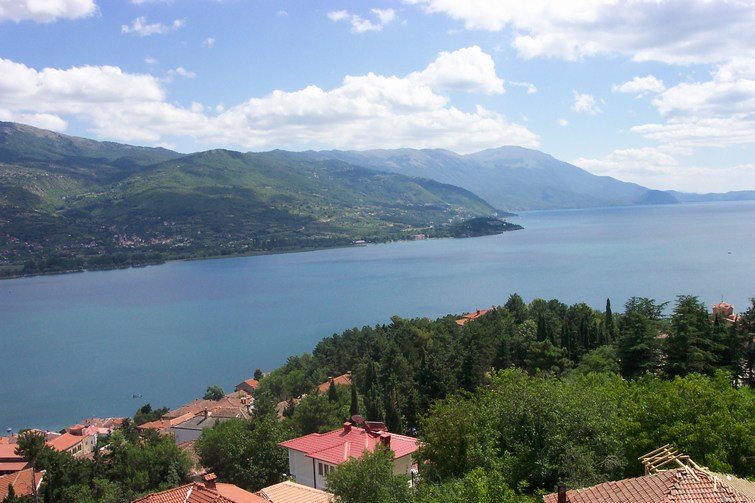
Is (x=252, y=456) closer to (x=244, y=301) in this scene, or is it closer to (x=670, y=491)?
(x=670, y=491)

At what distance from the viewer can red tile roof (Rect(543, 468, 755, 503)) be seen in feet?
20.4

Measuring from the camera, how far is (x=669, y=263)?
99562 mm

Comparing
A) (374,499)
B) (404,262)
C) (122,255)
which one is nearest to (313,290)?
(404,262)

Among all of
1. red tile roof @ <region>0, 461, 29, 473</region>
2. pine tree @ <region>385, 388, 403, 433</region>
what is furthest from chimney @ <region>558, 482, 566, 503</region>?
red tile roof @ <region>0, 461, 29, 473</region>

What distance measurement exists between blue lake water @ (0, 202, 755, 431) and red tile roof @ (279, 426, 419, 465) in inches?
1327

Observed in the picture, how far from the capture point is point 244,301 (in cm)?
9331

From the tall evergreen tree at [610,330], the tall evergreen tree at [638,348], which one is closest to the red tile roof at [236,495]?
the tall evergreen tree at [638,348]

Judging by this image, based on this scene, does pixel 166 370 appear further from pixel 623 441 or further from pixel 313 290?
pixel 623 441

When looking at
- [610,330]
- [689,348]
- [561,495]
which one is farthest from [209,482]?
[610,330]

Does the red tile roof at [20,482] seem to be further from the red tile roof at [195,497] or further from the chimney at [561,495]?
the chimney at [561,495]

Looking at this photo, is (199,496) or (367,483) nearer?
(199,496)

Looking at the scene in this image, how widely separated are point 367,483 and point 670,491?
18.6 feet

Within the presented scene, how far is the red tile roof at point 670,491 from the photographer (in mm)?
6215

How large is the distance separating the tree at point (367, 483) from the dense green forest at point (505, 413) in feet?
0.10
